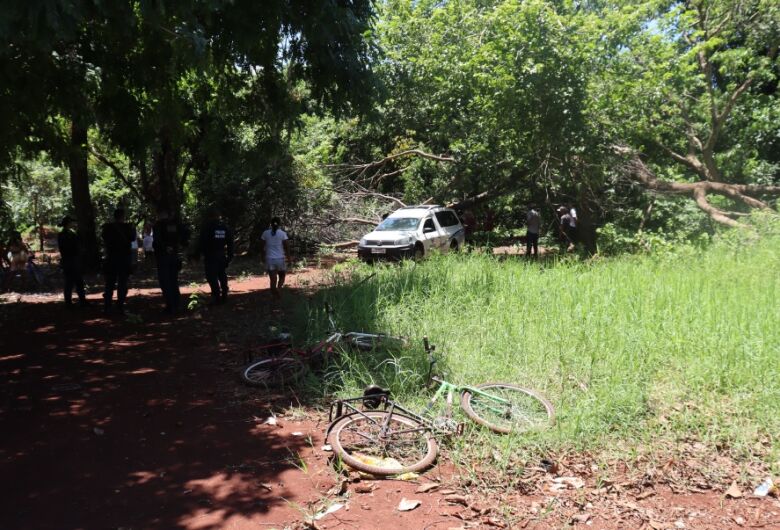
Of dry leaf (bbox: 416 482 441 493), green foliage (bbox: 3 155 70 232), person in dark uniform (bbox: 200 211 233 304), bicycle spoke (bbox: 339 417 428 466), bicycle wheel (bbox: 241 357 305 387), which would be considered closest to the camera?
dry leaf (bbox: 416 482 441 493)

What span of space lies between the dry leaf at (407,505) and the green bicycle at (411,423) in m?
0.33

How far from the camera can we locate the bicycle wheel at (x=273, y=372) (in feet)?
20.2

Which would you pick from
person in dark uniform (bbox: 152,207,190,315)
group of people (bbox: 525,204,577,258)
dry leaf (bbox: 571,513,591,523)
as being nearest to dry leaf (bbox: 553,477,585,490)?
dry leaf (bbox: 571,513,591,523)

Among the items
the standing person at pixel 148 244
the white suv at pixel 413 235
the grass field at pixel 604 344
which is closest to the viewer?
the grass field at pixel 604 344

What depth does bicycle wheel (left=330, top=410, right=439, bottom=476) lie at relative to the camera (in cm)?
422

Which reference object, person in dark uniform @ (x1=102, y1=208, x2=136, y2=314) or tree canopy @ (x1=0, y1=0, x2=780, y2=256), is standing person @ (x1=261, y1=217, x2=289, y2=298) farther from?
person in dark uniform @ (x1=102, y1=208, x2=136, y2=314)

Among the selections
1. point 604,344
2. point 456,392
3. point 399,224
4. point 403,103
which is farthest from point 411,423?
point 403,103

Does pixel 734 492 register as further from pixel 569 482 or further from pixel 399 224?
pixel 399 224

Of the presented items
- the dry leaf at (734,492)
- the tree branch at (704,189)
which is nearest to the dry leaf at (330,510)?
the dry leaf at (734,492)

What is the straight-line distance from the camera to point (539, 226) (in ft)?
54.6

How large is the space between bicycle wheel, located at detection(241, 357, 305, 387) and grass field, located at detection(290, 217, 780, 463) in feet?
1.35

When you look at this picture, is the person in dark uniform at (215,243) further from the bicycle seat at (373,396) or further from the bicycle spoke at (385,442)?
the bicycle spoke at (385,442)

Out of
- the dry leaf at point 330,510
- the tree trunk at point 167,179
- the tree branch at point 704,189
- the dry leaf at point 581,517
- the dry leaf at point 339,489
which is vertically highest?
the tree trunk at point 167,179

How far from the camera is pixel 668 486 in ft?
13.1
